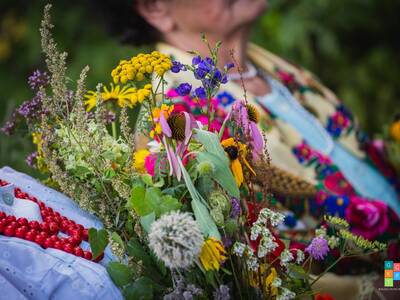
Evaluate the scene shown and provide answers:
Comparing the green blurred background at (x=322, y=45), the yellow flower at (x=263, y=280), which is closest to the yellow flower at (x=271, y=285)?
the yellow flower at (x=263, y=280)

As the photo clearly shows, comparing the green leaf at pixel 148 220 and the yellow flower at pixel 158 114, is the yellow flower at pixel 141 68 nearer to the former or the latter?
the yellow flower at pixel 158 114

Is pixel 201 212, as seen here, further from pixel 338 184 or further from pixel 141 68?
pixel 338 184

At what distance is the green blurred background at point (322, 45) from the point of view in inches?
121

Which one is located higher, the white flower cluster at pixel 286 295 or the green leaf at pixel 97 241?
the green leaf at pixel 97 241

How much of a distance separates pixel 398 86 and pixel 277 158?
1.60 metres

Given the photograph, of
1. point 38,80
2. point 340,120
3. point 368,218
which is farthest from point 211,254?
point 340,120

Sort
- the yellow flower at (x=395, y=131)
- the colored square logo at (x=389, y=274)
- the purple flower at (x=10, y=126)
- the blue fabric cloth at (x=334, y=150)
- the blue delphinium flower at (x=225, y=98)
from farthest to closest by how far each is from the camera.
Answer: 1. the yellow flower at (x=395, y=131)
2. the blue fabric cloth at (x=334, y=150)
3. the blue delphinium flower at (x=225, y=98)
4. the colored square logo at (x=389, y=274)
5. the purple flower at (x=10, y=126)

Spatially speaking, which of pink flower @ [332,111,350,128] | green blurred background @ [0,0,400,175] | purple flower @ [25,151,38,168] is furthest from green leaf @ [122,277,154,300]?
green blurred background @ [0,0,400,175]

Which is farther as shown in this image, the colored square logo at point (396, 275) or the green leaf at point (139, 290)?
the colored square logo at point (396, 275)

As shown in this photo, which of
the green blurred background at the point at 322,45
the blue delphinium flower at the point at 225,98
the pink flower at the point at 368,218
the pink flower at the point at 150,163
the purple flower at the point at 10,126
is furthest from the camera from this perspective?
the green blurred background at the point at 322,45

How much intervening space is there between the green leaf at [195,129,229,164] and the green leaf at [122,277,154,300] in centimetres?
19

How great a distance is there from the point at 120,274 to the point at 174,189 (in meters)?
0.13

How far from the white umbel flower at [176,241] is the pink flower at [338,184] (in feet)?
3.40

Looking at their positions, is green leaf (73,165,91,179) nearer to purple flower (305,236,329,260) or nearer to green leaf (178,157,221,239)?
green leaf (178,157,221,239)
